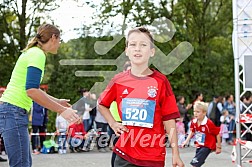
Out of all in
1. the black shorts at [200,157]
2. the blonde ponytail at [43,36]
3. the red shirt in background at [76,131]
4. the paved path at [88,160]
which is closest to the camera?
the blonde ponytail at [43,36]

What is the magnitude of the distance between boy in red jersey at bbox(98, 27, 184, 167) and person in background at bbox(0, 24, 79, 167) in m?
0.50

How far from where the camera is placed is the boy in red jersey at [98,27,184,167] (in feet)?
13.5

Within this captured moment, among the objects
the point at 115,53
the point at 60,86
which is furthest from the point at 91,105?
the point at 60,86

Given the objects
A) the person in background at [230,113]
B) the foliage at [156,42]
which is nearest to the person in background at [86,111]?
the person in background at [230,113]

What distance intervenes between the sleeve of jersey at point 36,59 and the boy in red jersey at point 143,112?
2.36ft

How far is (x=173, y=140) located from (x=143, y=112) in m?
0.32

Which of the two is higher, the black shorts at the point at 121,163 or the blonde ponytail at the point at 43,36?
the blonde ponytail at the point at 43,36

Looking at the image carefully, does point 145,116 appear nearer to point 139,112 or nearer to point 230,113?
point 139,112

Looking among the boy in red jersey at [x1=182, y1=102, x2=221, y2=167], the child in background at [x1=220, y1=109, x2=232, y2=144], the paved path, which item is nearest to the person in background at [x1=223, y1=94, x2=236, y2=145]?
the child in background at [x1=220, y1=109, x2=232, y2=144]

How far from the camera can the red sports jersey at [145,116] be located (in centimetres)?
411

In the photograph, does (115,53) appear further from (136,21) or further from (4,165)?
(4,165)

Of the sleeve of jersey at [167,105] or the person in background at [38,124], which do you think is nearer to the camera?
the sleeve of jersey at [167,105]

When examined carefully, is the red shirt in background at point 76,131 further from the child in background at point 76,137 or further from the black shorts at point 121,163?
the black shorts at point 121,163

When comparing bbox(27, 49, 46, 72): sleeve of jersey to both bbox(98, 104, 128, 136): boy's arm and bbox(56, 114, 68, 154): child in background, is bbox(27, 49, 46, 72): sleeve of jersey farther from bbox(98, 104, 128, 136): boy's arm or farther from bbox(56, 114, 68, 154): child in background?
bbox(56, 114, 68, 154): child in background
